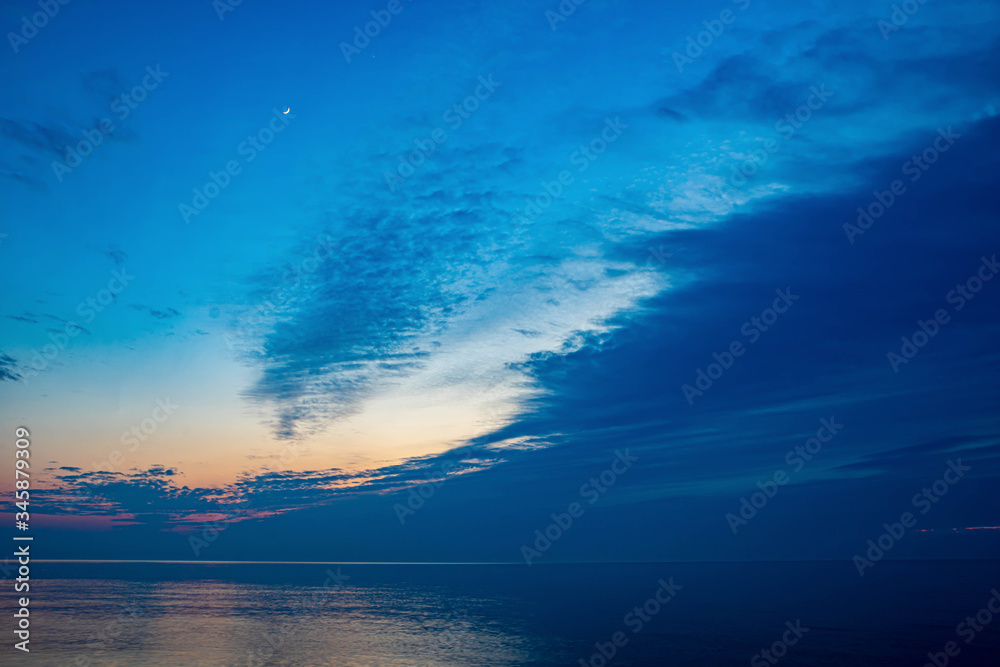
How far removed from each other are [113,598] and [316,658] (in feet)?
258

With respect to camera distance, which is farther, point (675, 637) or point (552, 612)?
point (552, 612)

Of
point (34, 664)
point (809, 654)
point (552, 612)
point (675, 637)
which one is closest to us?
point (34, 664)

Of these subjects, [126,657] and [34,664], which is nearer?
[34,664]

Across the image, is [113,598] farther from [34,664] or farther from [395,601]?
[34,664]

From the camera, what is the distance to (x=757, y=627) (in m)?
50.8

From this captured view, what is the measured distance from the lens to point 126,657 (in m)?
39.0

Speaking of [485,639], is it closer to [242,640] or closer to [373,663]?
[373,663]

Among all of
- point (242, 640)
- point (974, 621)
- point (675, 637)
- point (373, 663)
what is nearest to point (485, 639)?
point (373, 663)

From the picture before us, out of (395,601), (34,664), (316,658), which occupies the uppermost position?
(34,664)

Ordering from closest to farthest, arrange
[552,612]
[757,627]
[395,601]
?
[757,627], [552,612], [395,601]

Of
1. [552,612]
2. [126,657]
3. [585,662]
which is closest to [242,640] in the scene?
[126,657]

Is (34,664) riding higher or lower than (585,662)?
higher

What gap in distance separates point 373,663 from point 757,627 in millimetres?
35492

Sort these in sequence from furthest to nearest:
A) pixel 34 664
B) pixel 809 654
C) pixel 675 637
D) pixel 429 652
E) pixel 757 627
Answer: pixel 757 627 → pixel 675 637 → pixel 429 652 → pixel 809 654 → pixel 34 664
